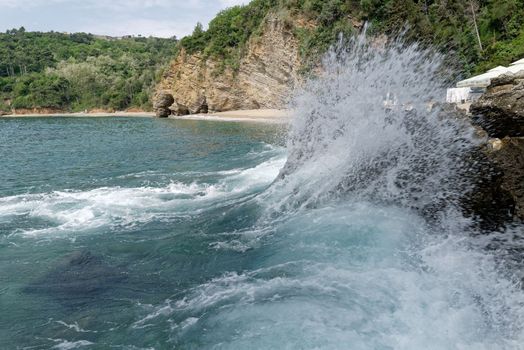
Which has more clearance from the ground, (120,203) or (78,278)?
(120,203)

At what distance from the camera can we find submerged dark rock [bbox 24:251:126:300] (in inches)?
342

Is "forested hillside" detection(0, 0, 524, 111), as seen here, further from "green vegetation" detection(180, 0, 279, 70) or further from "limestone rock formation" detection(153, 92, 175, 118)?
"limestone rock formation" detection(153, 92, 175, 118)

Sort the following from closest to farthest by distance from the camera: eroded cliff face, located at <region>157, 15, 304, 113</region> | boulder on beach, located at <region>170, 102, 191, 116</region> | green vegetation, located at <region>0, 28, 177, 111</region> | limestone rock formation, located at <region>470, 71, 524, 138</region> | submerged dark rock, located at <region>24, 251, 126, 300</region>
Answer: limestone rock formation, located at <region>470, 71, 524, 138</region>
submerged dark rock, located at <region>24, 251, 126, 300</region>
eroded cliff face, located at <region>157, 15, 304, 113</region>
boulder on beach, located at <region>170, 102, 191, 116</region>
green vegetation, located at <region>0, 28, 177, 111</region>

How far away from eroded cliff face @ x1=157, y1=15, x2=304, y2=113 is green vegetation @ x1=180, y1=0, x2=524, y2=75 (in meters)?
2.13

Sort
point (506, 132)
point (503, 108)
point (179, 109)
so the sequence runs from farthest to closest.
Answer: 1. point (179, 109)
2. point (506, 132)
3. point (503, 108)

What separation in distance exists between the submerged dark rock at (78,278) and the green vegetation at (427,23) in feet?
106

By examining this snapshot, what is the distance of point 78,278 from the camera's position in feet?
30.5

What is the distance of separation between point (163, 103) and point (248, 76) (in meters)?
20.7

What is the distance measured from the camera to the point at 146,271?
9.45 m

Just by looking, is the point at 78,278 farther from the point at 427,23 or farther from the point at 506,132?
the point at 427,23

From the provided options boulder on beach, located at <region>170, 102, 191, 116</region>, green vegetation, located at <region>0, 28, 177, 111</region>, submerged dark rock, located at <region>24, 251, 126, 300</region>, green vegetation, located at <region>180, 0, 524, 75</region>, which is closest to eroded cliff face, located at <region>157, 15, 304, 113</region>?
boulder on beach, located at <region>170, 102, 191, 116</region>

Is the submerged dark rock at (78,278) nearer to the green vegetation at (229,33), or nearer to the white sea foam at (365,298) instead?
the white sea foam at (365,298)

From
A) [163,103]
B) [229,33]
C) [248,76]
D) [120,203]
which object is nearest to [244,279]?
[120,203]

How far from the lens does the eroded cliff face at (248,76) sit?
5719 cm
